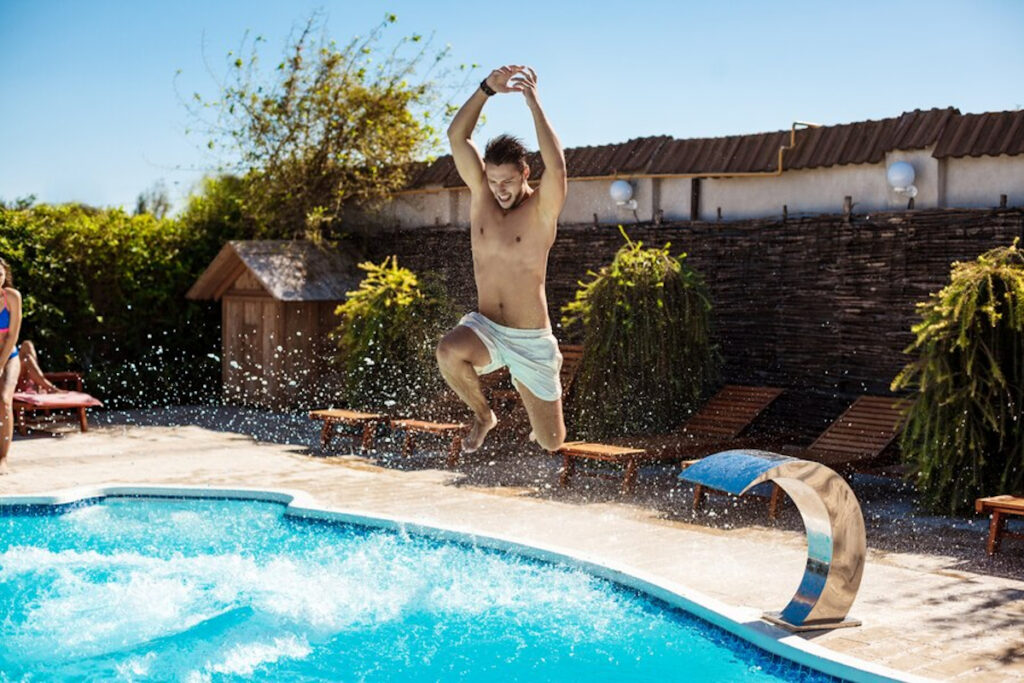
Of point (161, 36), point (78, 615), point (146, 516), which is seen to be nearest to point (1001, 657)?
point (78, 615)

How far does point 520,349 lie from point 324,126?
11864 mm

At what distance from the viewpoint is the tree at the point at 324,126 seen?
16.8 metres

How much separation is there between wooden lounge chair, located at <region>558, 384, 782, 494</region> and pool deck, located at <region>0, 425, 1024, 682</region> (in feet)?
1.40

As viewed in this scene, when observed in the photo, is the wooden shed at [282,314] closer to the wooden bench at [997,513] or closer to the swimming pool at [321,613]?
the swimming pool at [321,613]

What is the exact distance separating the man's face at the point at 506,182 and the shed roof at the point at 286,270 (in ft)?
33.9

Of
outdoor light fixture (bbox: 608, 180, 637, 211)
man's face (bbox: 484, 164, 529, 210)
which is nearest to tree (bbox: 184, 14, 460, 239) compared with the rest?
outdoor light fixture (bbox: 608, 180, 637, 211)

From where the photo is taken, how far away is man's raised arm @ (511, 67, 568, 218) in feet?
16.6

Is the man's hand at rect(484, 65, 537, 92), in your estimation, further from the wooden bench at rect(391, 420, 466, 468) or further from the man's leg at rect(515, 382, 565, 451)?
the wooden bench at rect(391, 420, 466, 468)

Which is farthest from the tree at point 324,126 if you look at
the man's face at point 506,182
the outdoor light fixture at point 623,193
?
the man's face at point 506,182

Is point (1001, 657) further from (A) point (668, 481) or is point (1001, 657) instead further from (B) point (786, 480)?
(A) point (668, 481)

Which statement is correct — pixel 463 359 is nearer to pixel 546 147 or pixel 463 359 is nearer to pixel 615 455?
pixel 546 147

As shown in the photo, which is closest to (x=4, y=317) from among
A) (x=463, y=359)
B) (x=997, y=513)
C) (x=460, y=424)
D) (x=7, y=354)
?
(x=7, y=354)

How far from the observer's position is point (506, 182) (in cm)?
536

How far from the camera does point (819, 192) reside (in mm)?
12234
